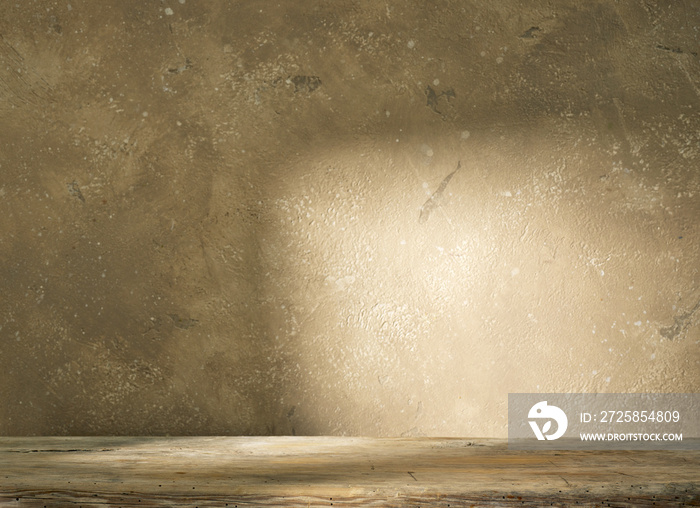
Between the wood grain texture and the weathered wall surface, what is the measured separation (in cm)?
20

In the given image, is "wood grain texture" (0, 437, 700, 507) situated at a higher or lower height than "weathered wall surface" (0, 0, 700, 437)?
lower

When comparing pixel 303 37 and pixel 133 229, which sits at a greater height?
pixel 303 37

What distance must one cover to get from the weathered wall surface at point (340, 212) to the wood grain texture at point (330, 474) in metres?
0.20

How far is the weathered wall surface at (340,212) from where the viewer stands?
180cm

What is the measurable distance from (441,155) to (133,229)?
1.03 metres

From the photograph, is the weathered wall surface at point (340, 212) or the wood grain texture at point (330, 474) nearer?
the wood grain texture at point (330, 474)

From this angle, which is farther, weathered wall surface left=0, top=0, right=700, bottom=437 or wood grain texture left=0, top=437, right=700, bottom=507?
weathered wall surface left=0, top=0, right=700, bottom=437

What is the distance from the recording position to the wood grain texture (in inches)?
49.7

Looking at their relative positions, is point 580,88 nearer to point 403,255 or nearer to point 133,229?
point 403,255

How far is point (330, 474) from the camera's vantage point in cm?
138

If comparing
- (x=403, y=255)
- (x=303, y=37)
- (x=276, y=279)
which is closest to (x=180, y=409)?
(x=276, y=279)

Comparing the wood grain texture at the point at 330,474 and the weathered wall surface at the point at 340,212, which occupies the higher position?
the weathered wall surface at the point at 340,212

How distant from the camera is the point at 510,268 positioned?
181 centimetres

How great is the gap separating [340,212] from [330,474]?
2.66 ft
